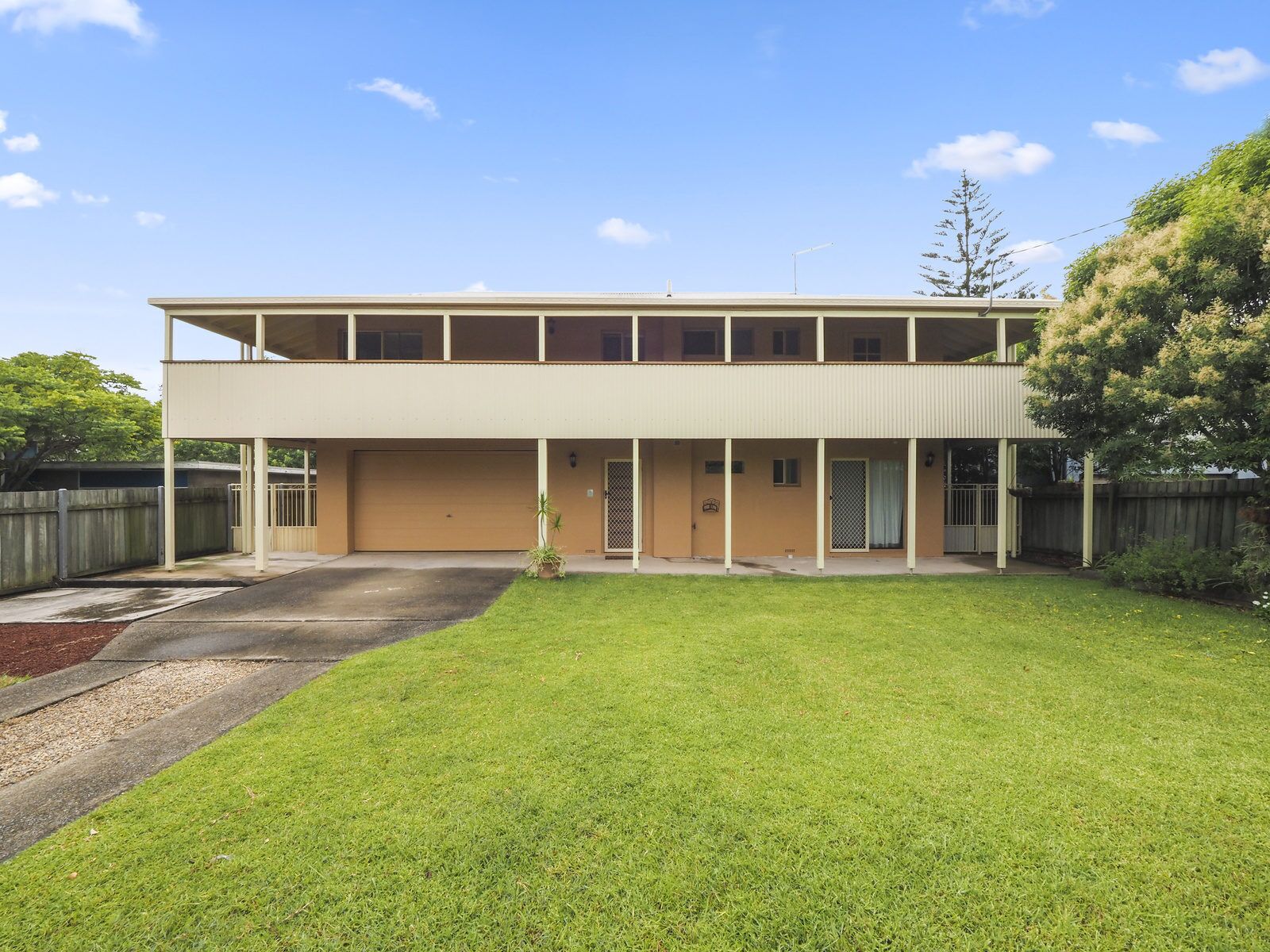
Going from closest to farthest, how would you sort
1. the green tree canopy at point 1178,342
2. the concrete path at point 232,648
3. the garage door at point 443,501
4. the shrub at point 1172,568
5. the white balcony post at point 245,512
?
the concrete path at point 232,648
the green tree canopy at point 1178,342
the shrub at point 1172,568
the garage door at point 443,501
the white balcony post at point 245,512

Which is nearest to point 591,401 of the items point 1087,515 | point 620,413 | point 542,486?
point 620,413

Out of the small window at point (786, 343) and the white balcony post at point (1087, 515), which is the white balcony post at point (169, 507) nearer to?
the small window at point (786, 343)

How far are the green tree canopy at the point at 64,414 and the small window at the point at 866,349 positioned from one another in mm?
25133

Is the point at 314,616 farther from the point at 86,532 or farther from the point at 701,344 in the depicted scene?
the point at 701,344

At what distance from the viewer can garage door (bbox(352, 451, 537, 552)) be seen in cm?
1220

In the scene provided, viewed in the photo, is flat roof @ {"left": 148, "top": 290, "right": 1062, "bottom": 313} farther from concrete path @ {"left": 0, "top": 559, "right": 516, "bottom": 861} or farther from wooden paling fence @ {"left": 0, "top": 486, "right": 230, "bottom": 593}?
concrete path @ {"left": 0, "top": 559, "right": 516, "bottom": 861}

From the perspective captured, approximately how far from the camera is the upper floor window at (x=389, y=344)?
39.0 feet

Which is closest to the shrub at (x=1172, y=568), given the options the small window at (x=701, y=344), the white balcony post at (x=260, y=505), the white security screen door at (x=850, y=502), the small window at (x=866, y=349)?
the white security screen door at (x=850, y=502)

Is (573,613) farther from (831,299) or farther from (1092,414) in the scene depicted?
(1092,414)

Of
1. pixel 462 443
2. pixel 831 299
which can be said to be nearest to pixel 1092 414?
pixel 831 299

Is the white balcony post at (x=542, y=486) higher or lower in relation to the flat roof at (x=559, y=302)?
lower

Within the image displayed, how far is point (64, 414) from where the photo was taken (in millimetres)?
19156

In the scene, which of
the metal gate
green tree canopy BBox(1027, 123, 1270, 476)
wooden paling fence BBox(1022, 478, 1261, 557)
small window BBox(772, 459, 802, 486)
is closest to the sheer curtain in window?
the metal gate

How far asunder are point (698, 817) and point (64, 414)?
2675 centimetres
